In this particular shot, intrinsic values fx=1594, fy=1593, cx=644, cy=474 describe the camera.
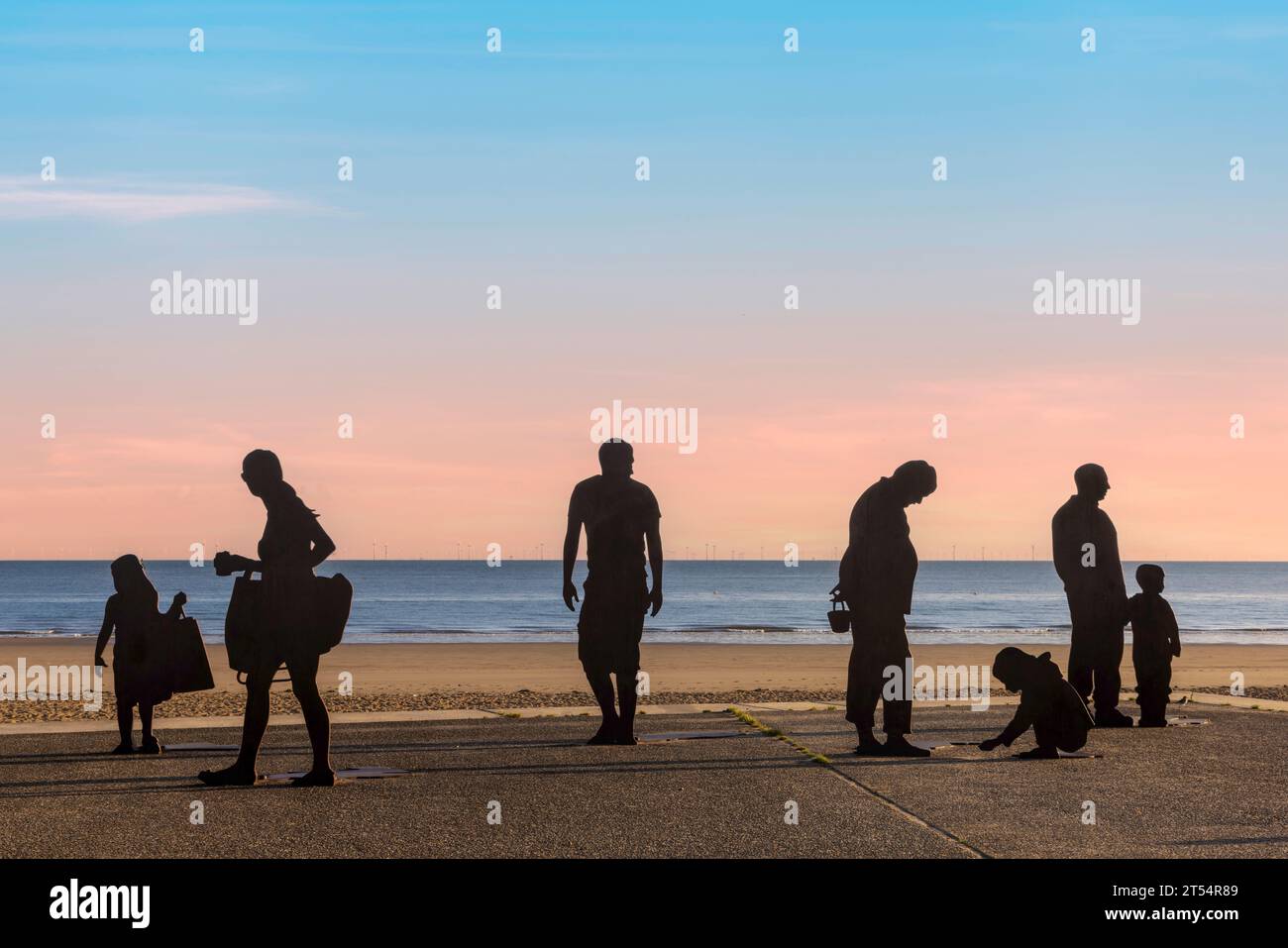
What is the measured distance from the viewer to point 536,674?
32781 mm

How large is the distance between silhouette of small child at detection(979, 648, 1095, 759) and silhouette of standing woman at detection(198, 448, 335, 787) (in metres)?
4.68

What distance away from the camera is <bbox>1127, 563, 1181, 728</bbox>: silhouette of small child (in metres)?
13.4

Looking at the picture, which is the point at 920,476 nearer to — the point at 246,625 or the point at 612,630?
the point at 612,630

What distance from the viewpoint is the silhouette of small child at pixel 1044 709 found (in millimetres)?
11062

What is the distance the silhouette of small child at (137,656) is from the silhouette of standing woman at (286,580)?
2527 mm

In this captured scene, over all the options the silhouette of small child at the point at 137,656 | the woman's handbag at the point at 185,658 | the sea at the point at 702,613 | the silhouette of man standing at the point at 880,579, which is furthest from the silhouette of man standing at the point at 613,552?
the sea at the point at 702,613

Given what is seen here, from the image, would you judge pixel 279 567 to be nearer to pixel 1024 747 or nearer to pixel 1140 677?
pixel 1024 747

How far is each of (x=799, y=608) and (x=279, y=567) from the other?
7858cm

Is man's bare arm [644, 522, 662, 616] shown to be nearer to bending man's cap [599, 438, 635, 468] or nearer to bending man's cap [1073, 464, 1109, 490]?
bending man's cap [599, 438, 635, 468]

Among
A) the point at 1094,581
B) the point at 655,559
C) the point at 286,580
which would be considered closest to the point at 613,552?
the point at 655,559

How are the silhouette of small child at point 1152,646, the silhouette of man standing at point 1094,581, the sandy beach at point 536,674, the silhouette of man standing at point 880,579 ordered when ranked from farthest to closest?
the sandy beach at point 536,674 → the silhouette of man standing at point 1094,581 → the silhouette of small child at point 1152,646 → the silhouette of man standing at point 880,579

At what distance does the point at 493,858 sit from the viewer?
7.00m

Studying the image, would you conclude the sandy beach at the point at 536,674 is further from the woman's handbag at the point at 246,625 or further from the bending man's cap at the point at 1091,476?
the woman's handbag at the point at 246,625
